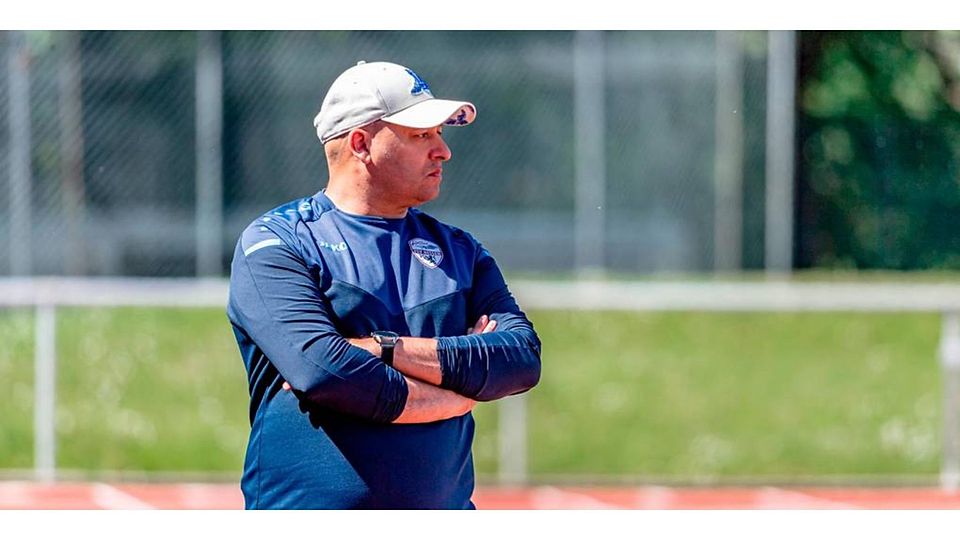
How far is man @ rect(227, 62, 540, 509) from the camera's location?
3.13 metres

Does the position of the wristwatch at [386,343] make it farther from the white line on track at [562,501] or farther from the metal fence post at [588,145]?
the metal fence post at [588,145]

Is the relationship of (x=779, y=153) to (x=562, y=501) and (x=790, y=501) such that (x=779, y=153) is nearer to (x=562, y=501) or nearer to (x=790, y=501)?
(x=790, y=501)

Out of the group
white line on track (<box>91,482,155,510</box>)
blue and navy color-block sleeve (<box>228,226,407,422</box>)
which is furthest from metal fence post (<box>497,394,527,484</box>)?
blue and navy color-block sleeve (<box>228,226,407,422</box>)

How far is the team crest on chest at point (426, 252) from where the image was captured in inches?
128

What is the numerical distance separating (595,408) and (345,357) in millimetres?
6028

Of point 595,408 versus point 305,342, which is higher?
point 305,342

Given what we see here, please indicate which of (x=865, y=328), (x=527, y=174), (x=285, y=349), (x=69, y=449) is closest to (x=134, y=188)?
(x=527, y=174)

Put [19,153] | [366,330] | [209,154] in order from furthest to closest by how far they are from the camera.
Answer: [209,154]
[19,153]
[366,330]

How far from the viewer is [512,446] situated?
8281 millimetres

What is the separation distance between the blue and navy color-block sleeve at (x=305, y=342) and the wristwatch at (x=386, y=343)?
0.04 metres

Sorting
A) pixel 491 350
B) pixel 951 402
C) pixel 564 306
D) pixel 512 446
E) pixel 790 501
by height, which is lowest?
pixel 790 501

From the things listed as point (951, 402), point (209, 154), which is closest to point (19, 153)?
point (209, 154)

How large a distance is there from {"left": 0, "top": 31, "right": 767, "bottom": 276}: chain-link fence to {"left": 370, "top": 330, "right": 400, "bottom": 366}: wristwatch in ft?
29.4
